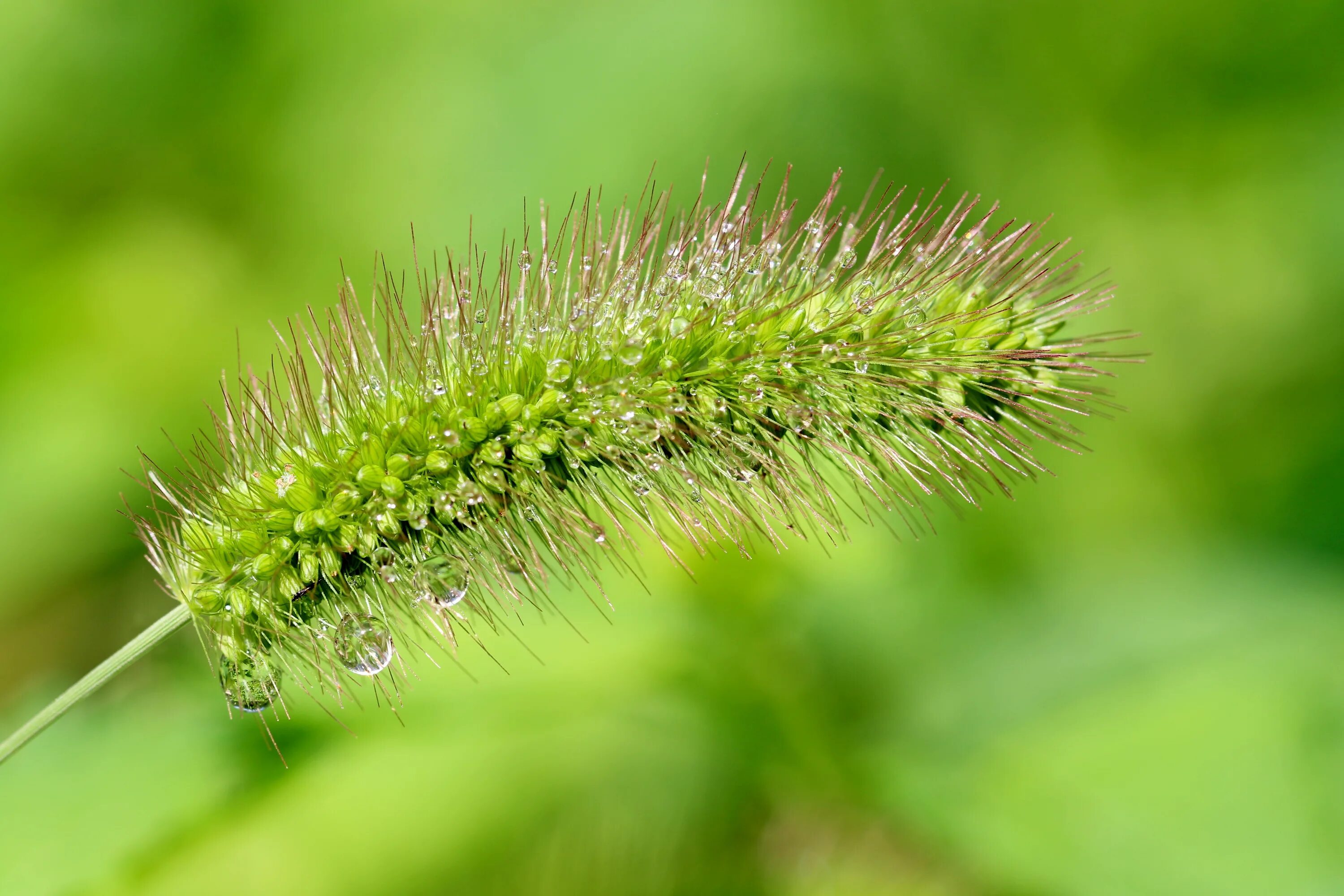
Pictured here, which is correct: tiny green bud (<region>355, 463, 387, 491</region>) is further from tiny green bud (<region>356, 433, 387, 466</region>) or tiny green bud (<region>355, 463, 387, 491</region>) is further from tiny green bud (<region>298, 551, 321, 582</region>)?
tiny green bud (<region>298, 551, 321, 582</region>)

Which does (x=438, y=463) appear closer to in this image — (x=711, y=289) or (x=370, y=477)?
(x=370, y=477)

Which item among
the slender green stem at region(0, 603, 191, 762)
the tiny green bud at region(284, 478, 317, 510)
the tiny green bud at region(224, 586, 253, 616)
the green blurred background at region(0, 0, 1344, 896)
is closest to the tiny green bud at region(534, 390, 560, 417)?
the tiny green bud at region(284, 478, 317, 510)

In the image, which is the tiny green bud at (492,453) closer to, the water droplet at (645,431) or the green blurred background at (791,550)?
the water droplet at (645,431)

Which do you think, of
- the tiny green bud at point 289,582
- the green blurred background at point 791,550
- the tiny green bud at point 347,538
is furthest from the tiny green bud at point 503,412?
the green blurred background at point 791,550

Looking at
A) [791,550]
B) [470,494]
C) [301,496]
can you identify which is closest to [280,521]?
[301,496]

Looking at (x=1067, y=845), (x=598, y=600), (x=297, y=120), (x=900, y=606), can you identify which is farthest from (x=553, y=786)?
(x=297, y=120)

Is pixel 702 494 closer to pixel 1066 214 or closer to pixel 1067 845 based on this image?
pixel 1067 845

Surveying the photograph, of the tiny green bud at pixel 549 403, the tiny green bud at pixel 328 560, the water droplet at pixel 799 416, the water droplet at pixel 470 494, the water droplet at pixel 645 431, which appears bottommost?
the water droplet at pixel 799 416
